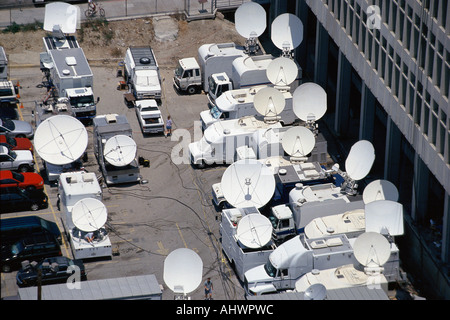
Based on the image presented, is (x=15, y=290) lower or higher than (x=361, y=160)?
lower

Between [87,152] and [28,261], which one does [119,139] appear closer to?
[87,152]

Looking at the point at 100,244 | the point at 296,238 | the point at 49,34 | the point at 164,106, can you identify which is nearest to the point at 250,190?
the point at 296,238

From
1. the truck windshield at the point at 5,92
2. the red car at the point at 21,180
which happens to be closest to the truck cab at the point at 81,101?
the truck windshield at the point at 5,92

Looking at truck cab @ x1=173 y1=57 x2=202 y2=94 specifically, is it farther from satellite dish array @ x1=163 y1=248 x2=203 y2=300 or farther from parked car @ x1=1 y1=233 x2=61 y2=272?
satellite dish array @ x1=163 y1=248 x2=203 y2=300

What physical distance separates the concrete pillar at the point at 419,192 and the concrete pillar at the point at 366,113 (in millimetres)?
8964

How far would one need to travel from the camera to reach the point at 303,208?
67125 mm

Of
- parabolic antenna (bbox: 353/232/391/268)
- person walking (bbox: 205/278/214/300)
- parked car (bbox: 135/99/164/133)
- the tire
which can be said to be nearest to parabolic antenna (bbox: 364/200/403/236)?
parabolic antenna (bbox: 353/232/391/268)

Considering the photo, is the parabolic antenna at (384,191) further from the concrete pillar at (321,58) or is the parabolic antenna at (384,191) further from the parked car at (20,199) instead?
the parked car at (20,199)

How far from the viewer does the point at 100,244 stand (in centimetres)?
6688

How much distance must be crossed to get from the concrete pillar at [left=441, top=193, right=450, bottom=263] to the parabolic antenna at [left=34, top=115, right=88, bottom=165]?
27053 mm

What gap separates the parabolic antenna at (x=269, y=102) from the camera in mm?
77875

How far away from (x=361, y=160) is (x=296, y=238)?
898 centimetres

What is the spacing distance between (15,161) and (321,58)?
92.6 feet

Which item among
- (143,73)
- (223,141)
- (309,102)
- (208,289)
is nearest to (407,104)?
(309,102)
